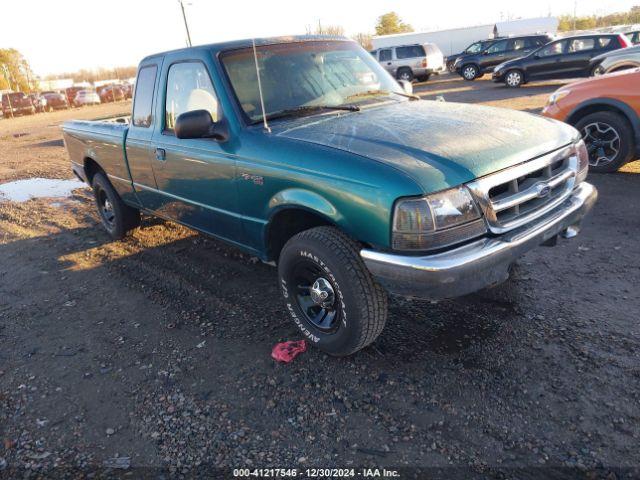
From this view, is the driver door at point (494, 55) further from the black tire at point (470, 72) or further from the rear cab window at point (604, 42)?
the rear cab window at point (604, 42)

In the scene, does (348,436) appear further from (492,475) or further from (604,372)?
Answer: (604,372)

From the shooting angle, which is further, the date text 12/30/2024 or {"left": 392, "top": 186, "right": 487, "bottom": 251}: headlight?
{"left": 392, "top": 186, "right": 487, "bottom": 251}: headlight

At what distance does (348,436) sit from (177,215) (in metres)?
2.62

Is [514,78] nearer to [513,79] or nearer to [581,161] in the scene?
[513,79]

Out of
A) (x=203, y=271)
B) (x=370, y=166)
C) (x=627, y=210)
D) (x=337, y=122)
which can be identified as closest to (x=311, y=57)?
(x=337, y=122)

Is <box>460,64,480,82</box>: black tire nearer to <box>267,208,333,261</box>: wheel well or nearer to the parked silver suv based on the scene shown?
the parked silver suv

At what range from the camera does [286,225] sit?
10.8 feet

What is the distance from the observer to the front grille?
2553 millimetres

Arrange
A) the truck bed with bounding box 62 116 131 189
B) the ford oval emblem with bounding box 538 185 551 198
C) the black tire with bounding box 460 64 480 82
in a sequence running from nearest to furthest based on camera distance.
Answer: the ford oval emblem with bounding box 538 185 551 198 → the truck bed with bounding box 62 116 131 189 → the black tire with bounding box 460 64 480 82

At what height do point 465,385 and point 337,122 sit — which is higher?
point 337,122

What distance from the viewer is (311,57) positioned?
12.4 feet

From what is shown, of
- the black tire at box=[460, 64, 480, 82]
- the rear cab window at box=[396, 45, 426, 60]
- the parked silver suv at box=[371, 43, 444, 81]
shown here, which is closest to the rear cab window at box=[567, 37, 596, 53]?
the black tire at box=[460, 64, 480, 82]

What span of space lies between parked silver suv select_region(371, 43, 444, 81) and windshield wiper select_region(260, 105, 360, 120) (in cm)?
2151

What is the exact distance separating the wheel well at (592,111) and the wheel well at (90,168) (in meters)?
5.88
